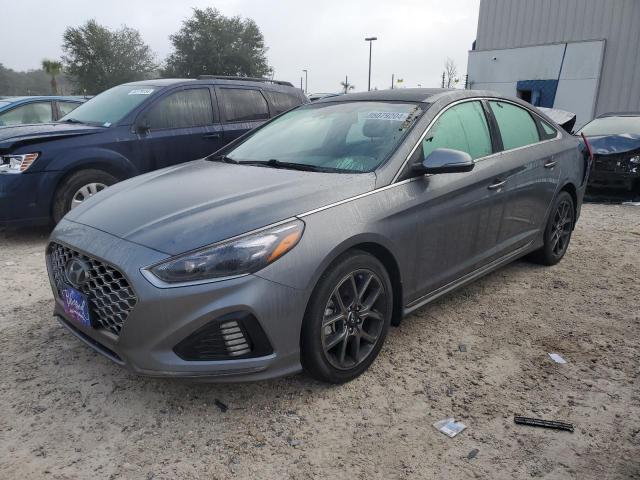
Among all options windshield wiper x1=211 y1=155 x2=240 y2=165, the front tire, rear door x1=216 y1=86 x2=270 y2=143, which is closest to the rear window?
rear door x1=216 y1=86 x2=270 y2=143

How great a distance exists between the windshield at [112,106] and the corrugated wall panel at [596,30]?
15208 mm

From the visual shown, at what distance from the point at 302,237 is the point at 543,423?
1.45 meters

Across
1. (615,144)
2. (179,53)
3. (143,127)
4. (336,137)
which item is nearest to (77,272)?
(336,137)

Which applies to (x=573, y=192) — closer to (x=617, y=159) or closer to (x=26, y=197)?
(x=617, y=159)

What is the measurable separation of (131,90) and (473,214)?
459 cm

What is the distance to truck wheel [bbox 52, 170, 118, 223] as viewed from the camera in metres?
5.14

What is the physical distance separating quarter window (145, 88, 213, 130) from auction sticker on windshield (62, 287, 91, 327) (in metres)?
3.57

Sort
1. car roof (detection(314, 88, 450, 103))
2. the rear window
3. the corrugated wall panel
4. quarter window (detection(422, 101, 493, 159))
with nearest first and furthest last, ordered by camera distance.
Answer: quarter window (detection(422, 101, 493, 159)) < car roof (detection(314, 88, 450, 103)) < the rear window < the corrugated wall panel

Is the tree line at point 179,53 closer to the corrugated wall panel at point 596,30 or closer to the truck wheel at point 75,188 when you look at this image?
the corrugated wall panel at point 596,30

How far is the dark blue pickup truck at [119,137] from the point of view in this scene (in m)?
4.97

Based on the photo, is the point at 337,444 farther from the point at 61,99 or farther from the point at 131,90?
the point at 61,99

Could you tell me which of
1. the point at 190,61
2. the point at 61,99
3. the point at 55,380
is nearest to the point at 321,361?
the point at 55,380

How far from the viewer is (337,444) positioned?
2.30 metres

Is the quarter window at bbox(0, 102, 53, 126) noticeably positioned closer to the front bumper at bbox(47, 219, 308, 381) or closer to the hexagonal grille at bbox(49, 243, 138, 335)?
the hexagonal grille at bbox(49, 243, 138, 335)
